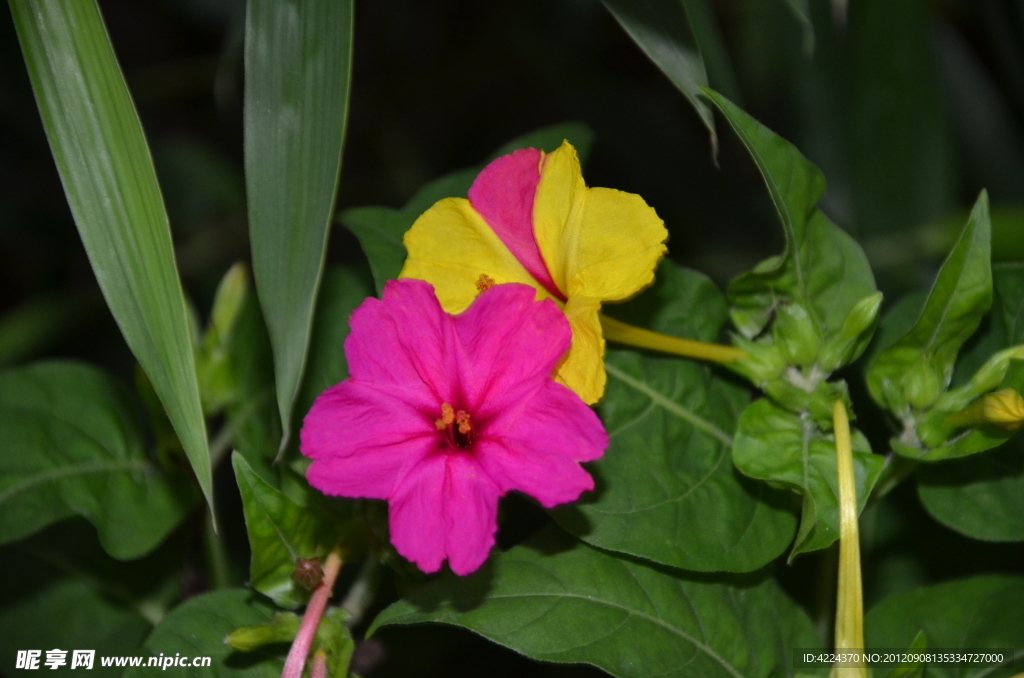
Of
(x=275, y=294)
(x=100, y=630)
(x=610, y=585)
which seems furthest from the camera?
(x=100, y=630)

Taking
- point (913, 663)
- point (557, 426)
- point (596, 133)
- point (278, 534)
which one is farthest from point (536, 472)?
point (596, 133)

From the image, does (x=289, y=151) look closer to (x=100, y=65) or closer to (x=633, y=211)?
(x=100, y=65)

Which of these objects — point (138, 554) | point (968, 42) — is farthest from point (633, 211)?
point (968, 42)

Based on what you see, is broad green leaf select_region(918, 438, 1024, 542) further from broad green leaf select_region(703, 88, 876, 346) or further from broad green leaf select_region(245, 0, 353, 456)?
broad green leaf select_region(245, 0, 353, 456)

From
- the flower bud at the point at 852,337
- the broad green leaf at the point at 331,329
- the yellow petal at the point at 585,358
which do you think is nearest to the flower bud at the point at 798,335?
the flower bud at the point at 852,337

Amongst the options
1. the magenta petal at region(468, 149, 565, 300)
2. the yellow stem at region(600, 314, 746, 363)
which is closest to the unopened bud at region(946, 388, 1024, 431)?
the yellow stem at region(600, 314, 746, 363)

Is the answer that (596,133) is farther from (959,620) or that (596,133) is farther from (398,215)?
(959,620)
